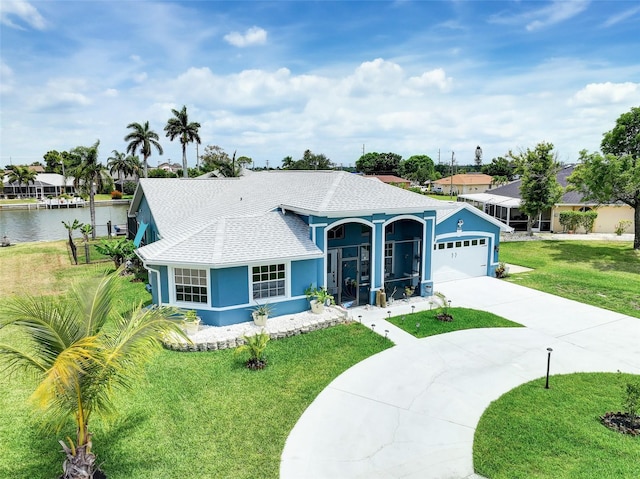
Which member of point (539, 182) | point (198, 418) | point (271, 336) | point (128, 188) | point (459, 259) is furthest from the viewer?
point (128, 188)

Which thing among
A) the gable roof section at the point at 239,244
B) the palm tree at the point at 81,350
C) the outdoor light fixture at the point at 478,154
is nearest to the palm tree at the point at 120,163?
the gable roof section at the point at 239,244

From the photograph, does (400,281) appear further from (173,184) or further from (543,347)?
(173,184)

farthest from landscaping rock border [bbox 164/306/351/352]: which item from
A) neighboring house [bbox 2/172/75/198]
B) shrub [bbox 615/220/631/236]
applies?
neighboring house [bbox 2/172/75/198]

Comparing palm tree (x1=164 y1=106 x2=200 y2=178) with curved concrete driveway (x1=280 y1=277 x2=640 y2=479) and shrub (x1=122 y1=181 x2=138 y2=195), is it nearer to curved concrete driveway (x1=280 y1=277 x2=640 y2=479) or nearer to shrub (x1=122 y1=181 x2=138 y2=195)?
shrub (x1=122 y1=181 x2=138 y2=195)

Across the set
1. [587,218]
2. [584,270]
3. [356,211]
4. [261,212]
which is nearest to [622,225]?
[587,218]

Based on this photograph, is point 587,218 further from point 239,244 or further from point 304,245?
point 239,244

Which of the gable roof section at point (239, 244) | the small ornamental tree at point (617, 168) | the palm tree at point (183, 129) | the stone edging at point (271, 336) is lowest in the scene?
the stone edging at point (271, 336)

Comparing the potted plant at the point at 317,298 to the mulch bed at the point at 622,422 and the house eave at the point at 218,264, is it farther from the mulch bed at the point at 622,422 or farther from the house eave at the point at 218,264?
the mulch bed at the point at 622,422
